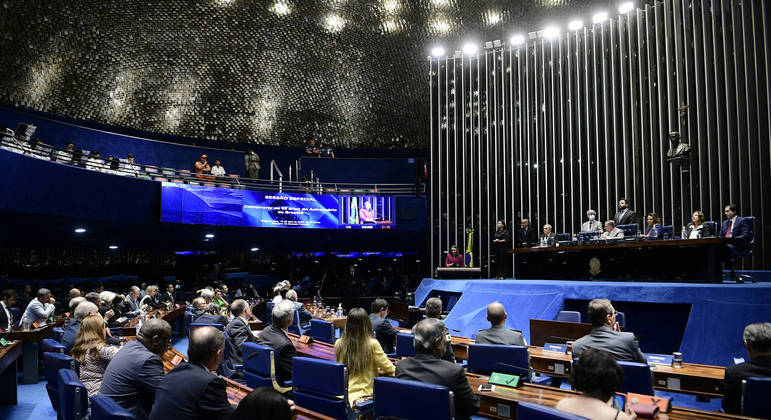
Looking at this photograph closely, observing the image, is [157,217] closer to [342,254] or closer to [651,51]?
[342,254]

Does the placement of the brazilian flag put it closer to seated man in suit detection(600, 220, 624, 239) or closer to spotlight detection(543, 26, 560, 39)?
spotlight detection(543, 26, 560, 39)

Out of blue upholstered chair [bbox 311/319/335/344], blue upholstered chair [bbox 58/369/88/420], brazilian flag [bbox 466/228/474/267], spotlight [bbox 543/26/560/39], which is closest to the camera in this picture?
blue upholstered chair [bbox 58/369/88/420]

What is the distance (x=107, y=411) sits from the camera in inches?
90.8

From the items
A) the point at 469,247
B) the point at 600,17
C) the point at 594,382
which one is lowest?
the point at 594,382

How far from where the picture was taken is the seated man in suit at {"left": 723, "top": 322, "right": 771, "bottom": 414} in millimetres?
3033

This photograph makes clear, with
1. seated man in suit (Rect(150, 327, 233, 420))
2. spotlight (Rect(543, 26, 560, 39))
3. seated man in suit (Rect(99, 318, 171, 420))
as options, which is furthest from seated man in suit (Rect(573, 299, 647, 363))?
spotlight (Rect(543, 26, 560, 39))

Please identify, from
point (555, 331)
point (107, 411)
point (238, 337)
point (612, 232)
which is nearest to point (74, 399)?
point (107, 411)

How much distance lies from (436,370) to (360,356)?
0.98 m

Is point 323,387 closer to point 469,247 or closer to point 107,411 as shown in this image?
point 107,411

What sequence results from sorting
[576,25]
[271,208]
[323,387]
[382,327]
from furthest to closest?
[271,208]
[576,25]
[382,327]
[323,387]

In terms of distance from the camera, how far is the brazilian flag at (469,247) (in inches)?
613

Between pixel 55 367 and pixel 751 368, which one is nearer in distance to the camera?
pixel 751 368

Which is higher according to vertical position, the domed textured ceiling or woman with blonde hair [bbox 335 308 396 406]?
the domed textured ceiling

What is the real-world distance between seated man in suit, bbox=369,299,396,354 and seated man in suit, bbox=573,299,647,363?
226cm
